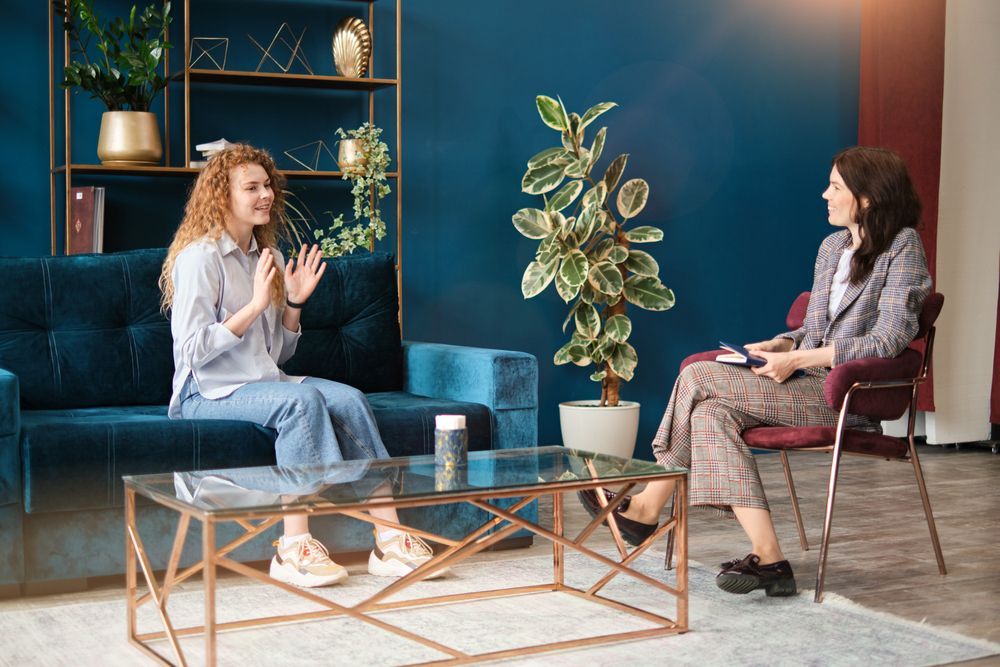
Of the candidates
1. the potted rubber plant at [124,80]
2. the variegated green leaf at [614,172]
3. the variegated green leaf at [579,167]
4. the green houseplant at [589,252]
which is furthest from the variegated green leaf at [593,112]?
the potted rubber plant at [124,80]

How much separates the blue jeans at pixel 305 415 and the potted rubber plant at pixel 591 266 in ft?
5.66

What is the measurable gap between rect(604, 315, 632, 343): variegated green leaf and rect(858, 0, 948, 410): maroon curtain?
163 cm

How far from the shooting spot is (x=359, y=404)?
313cm

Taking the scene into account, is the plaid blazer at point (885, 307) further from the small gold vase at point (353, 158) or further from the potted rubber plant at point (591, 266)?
the small gold vase at point (353, 158)

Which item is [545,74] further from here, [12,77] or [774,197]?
[12,77]

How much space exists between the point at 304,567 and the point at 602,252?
7.46ft

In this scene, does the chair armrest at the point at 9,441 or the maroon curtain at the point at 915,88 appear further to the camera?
the maroon curtain at the point at 915,88

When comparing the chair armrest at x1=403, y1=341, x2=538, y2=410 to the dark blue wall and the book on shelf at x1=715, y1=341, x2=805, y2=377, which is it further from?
the dark blue wall

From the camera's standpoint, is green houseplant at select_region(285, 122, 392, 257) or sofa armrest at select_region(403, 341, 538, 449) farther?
green houseplant at select_region(285, 122, 392, 257)

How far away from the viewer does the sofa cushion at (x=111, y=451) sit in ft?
9.37

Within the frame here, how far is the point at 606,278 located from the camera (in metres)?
4.73

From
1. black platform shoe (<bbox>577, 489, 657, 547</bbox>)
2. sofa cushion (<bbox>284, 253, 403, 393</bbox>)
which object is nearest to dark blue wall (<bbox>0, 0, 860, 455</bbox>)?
sofa cushion (<bbox>284, 253, 403, 393</bbox>)

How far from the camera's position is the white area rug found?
2.40 m

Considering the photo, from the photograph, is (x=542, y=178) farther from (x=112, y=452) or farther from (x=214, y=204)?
(x=112, y=452)
